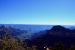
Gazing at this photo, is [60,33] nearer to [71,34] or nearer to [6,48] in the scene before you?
[71,34]

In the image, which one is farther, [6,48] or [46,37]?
[46,37]

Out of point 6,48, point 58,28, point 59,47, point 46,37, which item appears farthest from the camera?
point 58,28

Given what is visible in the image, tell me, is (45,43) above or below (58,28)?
below

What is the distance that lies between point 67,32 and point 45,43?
664 cm

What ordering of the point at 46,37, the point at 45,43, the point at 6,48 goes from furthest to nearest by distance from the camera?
the point at 46,37, the point at 45,43, the point at 6,48

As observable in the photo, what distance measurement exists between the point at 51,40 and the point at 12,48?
15.0 metres

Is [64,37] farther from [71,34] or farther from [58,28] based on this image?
[58,28]

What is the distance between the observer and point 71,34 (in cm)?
3672

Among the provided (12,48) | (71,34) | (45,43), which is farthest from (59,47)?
(71,34)

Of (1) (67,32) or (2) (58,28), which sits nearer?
(1) (67,32)

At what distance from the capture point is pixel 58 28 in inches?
1671

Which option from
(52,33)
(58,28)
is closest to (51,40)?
(52,33)

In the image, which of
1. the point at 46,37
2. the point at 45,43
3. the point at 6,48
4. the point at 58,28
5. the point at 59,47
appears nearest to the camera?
the point at 59,47

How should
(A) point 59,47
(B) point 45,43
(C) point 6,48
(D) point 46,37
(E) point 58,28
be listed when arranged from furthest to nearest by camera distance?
(E) point 58,28
(D) point 46,37
(B) point 45,43
(C) point 6,48
(A) point 59,47
